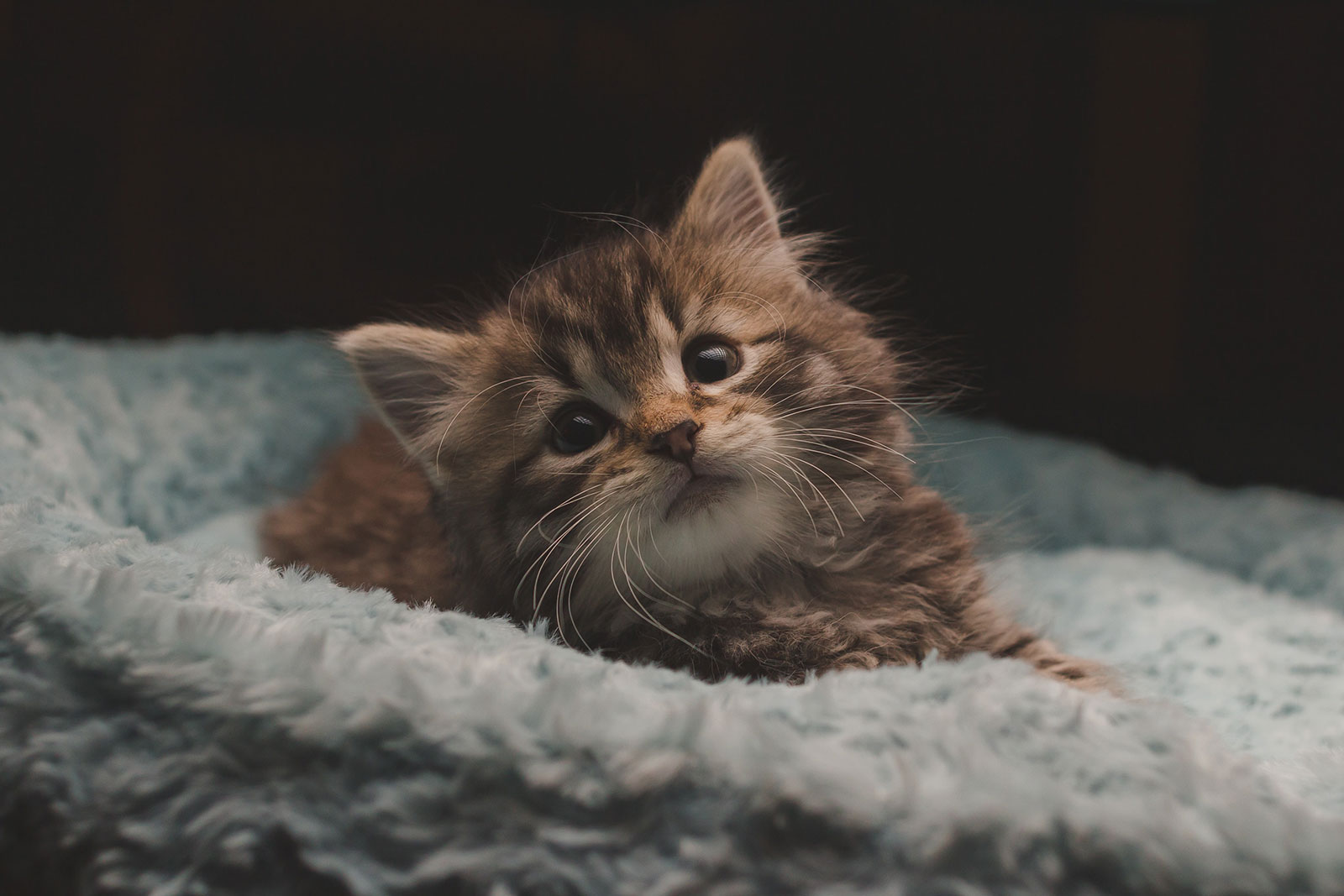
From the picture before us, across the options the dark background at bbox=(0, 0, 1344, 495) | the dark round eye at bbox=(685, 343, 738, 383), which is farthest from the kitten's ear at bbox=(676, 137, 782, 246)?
the dark background at bbox=(0, 0, 1344, 495)

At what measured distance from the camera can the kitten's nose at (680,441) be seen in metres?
1.07

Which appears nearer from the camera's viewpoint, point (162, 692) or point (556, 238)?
point (162, 692)

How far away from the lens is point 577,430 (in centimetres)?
121

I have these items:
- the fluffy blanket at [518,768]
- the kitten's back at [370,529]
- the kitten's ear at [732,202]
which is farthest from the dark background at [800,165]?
the fluffy blanket at [518,768]

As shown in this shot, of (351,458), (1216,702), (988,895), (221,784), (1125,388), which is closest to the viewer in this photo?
(988,895)

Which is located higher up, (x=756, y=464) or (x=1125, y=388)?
(x=756, y=464)

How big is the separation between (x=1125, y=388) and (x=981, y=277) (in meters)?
0.54

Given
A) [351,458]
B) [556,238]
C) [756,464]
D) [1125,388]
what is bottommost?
[351,458]

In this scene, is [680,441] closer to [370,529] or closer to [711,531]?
[711,531]

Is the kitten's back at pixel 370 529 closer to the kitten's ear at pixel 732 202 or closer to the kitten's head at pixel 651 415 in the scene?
the kitten's head at pixel 651 415

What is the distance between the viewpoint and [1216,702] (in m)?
1.33

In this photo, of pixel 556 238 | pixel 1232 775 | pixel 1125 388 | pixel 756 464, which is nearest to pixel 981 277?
pixel 1125 388

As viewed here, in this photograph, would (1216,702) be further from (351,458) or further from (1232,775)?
(351,458)

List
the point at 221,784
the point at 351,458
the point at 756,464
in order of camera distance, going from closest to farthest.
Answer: the point at 221,784
the point at 756,464
the point at 351,458
